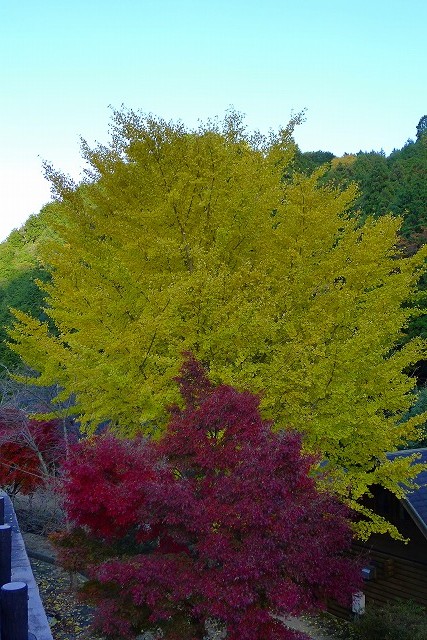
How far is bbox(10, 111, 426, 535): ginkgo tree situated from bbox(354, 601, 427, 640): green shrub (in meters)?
2.01

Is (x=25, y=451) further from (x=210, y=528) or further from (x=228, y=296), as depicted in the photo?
(x=210, y=528)

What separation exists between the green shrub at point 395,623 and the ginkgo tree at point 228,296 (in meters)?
2.01

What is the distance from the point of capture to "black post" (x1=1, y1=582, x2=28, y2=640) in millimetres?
5188

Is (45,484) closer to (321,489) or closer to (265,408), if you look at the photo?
(265,408)

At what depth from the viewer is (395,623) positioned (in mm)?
10312

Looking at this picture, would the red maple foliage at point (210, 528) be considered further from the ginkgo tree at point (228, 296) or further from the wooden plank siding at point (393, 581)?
the wooden plank siding at point (393, 581)

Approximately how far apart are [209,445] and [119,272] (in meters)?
3.78

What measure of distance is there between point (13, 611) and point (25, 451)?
11883mm

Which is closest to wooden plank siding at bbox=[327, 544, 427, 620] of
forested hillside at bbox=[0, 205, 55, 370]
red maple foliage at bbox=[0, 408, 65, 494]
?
red maple foliage at bbox=[0, 408, 65, 494]

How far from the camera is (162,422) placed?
9.81 meters

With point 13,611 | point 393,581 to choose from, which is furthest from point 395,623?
point 13,611

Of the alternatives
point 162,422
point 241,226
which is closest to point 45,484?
point 162,422

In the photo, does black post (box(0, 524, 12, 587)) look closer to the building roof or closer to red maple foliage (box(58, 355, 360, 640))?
red maple foliage (box(58, 355, 360, 640))

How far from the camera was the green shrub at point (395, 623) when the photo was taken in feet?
32.4
